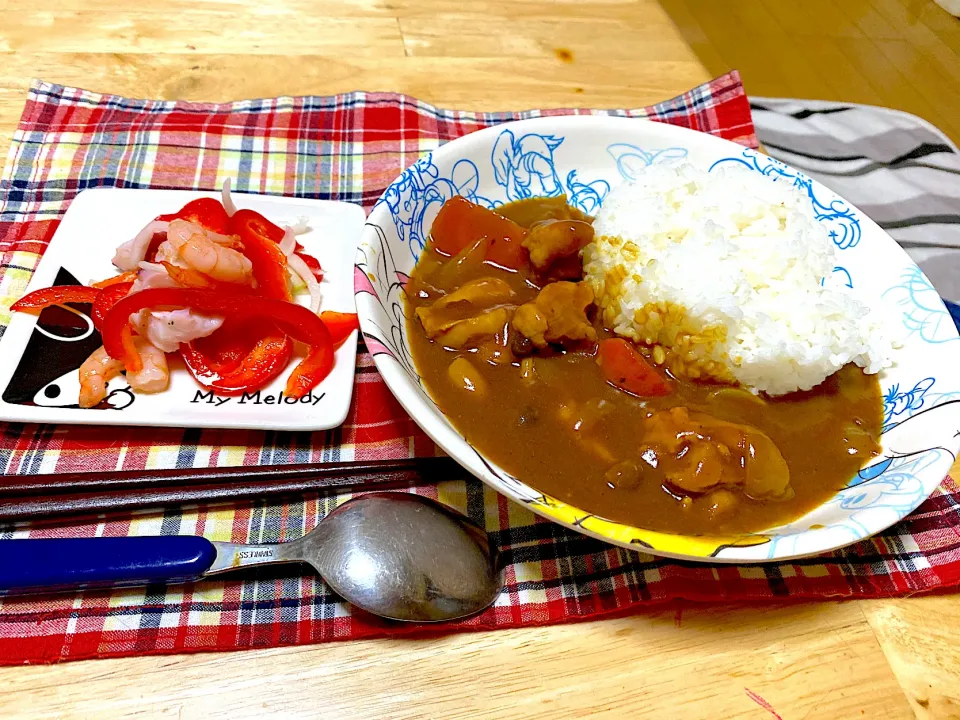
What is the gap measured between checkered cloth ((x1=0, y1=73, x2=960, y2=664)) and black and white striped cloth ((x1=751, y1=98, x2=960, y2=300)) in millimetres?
1795

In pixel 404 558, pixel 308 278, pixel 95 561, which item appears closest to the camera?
pixel 95 561

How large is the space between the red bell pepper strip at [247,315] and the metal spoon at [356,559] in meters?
0.45

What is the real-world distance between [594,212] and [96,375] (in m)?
1.68

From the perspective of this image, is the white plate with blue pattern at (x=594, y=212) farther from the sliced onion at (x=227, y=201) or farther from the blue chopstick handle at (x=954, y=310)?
the blue chopstick handle at (x=954, y=310)

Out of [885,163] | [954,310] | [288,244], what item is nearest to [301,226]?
[288,244]

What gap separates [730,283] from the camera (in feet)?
6.72

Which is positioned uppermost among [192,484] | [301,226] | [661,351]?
A: [301,226]

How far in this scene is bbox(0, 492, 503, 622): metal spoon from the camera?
1458 millimetres

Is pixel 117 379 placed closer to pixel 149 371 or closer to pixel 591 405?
pixel 149 371

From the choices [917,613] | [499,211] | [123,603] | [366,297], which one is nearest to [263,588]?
[123,603]

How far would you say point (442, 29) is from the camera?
11.3ft

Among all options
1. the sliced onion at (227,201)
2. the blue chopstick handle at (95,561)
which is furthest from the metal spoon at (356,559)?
the sliced onion at (227,201)

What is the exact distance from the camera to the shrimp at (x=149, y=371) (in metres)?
1.86

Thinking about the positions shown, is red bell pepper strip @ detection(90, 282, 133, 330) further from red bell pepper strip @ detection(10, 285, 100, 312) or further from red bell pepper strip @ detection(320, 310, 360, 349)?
red bell pepper strip @ detection(320, 310, 360, 349)
